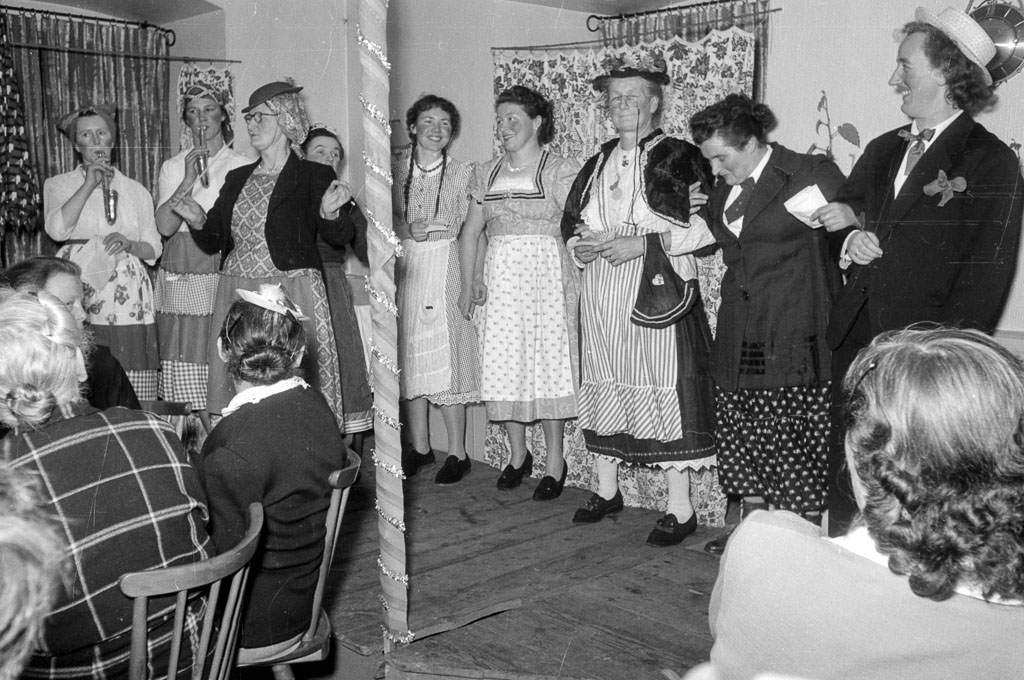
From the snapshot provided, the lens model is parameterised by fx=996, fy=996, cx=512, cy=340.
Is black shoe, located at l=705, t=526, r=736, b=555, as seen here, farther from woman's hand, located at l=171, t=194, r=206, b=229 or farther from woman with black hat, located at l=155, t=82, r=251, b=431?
woman's hand, located at l=171, t=194, r=206, b=229

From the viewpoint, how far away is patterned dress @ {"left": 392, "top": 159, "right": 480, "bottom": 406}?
4.25m

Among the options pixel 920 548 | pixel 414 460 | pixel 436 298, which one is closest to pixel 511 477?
pixel 414 460

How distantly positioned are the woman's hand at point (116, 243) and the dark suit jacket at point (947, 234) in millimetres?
2553

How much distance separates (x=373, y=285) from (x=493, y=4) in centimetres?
238

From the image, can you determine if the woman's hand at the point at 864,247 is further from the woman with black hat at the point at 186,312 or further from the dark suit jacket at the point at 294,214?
the woman with black hat at the point at 186,312

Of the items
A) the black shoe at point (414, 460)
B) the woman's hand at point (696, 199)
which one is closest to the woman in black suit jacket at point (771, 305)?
the woman's hand at point (696, 199)

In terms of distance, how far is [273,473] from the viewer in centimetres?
214

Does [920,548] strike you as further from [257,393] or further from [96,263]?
[96,263]

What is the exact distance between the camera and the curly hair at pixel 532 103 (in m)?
3.93

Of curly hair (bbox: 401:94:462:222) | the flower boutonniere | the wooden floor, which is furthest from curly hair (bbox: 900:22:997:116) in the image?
curly hair (bbox: 401:94:462:222)

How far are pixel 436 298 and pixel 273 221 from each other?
849 millimetres

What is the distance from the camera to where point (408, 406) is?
4.55 metres

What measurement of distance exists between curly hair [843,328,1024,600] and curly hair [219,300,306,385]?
149cm

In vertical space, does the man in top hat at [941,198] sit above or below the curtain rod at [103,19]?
below
